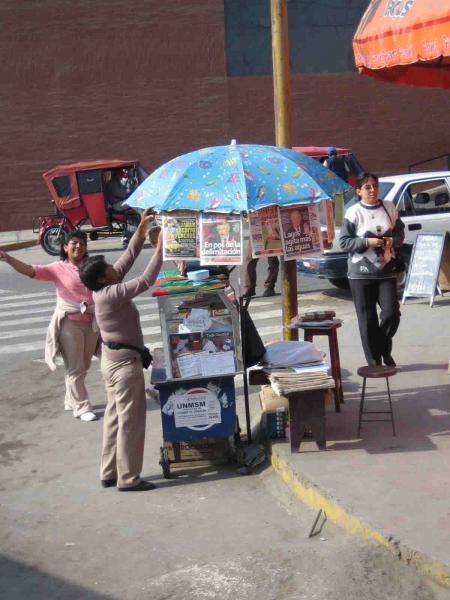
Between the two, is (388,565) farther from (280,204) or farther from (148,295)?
(148,295)

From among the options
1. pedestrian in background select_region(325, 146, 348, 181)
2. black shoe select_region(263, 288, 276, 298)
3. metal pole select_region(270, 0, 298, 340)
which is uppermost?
metal pole select_region(270, 0, 298, 340)

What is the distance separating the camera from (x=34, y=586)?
529cm

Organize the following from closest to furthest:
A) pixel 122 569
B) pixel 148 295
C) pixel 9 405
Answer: pixel 122 569, pixel 9 405, pixel 148 295

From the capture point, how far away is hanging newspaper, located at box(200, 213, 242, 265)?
6422 millimetres

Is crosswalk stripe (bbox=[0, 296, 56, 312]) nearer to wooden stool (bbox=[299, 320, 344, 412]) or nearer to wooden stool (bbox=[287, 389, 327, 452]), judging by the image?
wooden stool (bbox=[299, 320, 344, 412])

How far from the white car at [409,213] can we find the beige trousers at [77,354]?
532 centimetres

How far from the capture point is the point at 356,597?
4.72 m

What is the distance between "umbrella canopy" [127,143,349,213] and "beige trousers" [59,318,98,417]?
2303mm

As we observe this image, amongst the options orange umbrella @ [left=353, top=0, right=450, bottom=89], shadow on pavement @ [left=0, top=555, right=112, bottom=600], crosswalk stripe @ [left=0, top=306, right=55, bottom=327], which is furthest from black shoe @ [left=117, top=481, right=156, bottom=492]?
crosswalk stripe @ [left=0, top=306, right=55, bottom=327]

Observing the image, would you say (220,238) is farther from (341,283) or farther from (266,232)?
(341,283)

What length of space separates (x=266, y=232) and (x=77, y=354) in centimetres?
284

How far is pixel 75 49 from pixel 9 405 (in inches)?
885

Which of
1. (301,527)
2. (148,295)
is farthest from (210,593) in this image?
(148,295)

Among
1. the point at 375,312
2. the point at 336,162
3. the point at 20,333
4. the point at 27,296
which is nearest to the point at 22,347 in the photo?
the point at 20,333
